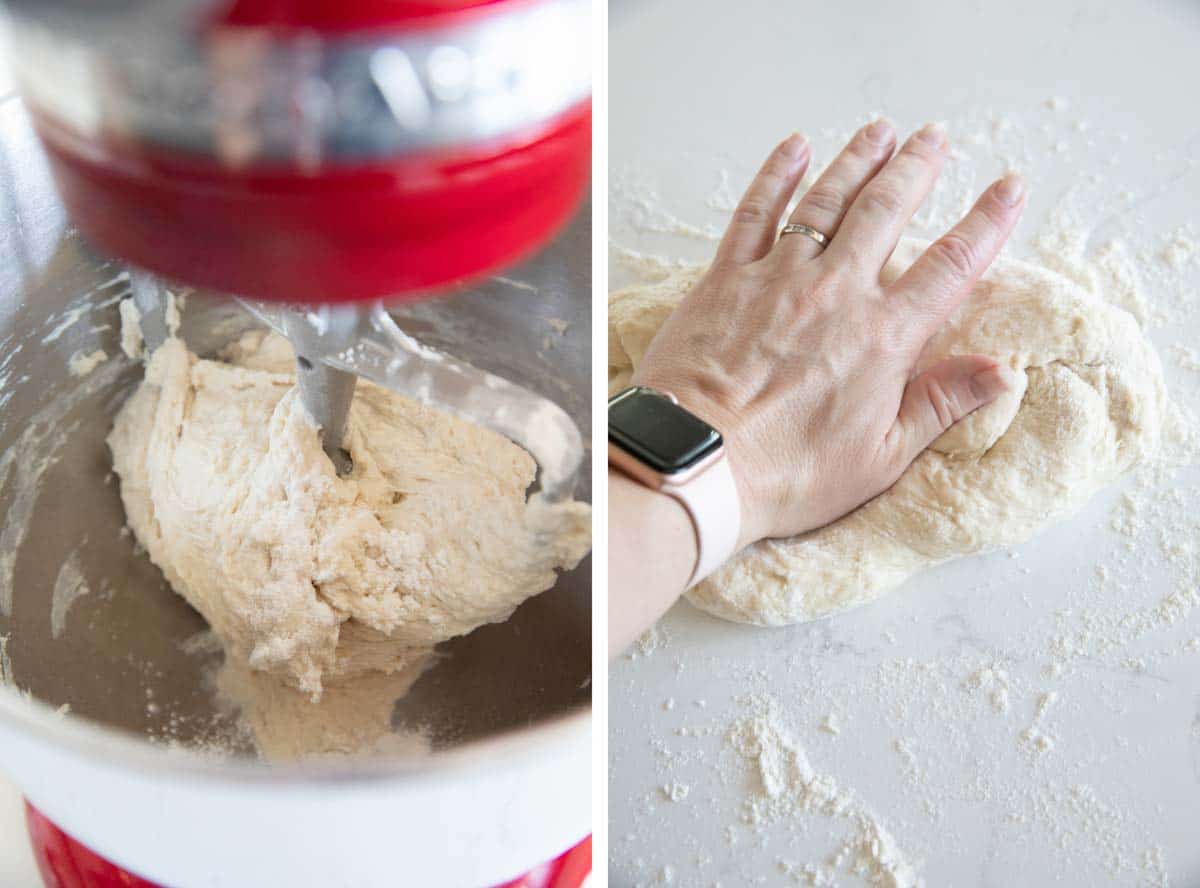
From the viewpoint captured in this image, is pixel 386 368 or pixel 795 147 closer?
pixel 386 368

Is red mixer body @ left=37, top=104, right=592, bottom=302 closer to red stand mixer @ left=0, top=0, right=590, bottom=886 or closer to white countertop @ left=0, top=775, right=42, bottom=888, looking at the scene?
red stand mixer @ left=0, top=0, right=590, bottom=886

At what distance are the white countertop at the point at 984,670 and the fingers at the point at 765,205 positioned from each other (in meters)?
0.09

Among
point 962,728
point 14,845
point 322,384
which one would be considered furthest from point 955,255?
point 14,845

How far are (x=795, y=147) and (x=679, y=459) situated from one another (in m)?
0.36

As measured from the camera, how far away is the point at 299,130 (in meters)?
0.28

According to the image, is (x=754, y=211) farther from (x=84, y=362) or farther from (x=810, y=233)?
(x=84, y=362)

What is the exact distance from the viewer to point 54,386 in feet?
1.51

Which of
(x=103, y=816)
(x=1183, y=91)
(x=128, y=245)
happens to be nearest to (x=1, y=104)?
(x=128, y=245)

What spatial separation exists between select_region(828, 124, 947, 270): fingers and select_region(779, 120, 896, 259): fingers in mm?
14

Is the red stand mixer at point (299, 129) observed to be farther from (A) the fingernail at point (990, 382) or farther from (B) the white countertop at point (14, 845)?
(A) the fingernail at point (990, 382)

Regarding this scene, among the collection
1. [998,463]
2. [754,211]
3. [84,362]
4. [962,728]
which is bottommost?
[962,728]

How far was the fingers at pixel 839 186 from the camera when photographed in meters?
0.86

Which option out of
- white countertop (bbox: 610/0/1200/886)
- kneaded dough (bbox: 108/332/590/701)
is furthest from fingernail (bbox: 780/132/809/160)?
kneaded dough (bbox: 108/332/590/701)

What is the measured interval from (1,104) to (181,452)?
5.8 inches
